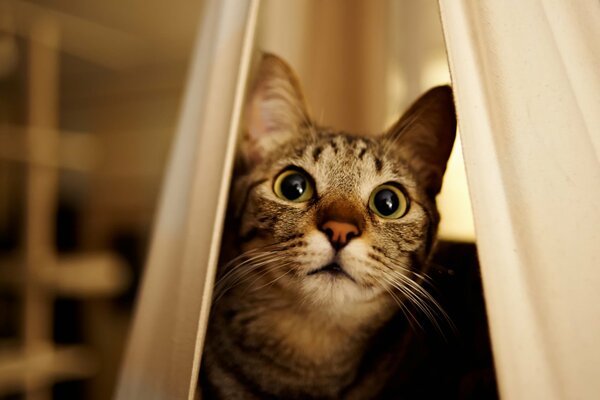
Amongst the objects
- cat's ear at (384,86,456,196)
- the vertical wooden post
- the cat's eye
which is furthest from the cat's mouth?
the vertical wooden post

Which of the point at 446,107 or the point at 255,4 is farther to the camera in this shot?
the point at 446,107

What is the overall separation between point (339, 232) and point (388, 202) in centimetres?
15

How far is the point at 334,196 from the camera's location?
81 cm

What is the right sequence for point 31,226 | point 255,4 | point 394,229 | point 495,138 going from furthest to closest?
point 31,226
point 394,229
point 255,4
point 495,138

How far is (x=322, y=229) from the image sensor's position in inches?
29.0

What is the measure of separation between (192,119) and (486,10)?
0.48m

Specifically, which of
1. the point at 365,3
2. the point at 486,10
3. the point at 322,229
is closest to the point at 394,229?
the point at 322,229

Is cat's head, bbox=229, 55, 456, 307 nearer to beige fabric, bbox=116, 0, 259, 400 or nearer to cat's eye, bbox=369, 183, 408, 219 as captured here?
cat's eye, bbox=369, 183, 408, 219

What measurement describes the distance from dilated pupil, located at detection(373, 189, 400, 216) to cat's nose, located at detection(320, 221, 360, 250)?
0.12 m

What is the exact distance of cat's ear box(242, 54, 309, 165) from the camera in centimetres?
91

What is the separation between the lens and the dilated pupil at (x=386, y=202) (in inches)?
32.8

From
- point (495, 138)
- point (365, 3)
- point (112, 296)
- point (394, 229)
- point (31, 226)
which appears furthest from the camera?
point (112, 296)

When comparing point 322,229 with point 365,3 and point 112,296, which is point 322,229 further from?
point 112,296

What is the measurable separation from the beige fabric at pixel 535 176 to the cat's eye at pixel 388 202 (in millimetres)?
251
